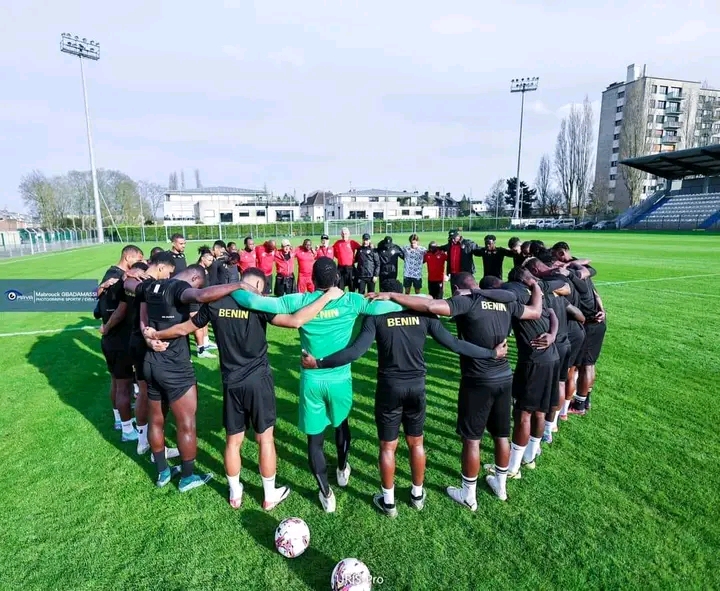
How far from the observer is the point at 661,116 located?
77.3m

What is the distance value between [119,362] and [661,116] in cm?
9884

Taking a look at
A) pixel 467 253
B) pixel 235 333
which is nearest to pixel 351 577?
pixel 235 333

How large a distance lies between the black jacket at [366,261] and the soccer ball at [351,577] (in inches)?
417

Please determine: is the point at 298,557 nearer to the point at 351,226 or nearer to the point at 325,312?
the point at 325,312

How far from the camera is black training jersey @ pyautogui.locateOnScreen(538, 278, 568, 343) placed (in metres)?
4.69

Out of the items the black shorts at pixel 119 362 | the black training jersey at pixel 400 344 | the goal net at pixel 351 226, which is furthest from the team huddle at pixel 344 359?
the goal net at pixel 351 226

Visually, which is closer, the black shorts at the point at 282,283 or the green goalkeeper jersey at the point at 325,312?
the green goalkeeper jersey at the point at 325,312

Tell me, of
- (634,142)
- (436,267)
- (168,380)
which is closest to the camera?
(168,380)

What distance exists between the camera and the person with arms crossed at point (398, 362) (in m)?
3.80

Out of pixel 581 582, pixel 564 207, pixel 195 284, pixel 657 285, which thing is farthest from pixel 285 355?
pixel 564 207

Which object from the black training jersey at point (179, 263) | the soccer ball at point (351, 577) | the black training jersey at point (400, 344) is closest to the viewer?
the soccer ball at point (351, 577)

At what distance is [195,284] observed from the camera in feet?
14.9

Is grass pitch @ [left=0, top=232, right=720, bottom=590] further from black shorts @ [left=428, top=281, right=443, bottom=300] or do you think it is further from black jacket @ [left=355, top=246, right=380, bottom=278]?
black jacket @ [left=355, top=246, right=380, bottom=278]

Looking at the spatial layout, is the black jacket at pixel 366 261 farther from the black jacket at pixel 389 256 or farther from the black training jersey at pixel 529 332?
the black training jersey at pixel 529 332
